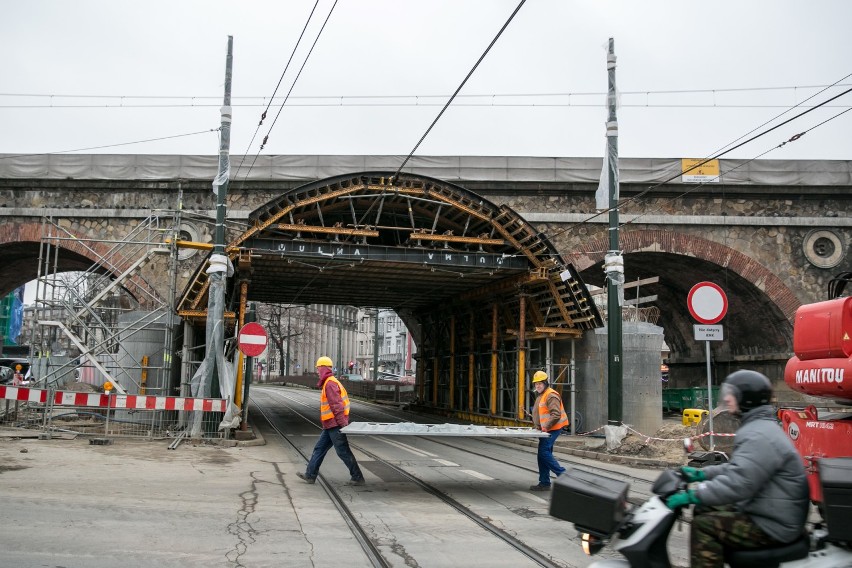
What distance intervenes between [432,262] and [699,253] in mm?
10903

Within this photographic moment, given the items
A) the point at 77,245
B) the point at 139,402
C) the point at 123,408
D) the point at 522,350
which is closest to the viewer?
the point at 139,402

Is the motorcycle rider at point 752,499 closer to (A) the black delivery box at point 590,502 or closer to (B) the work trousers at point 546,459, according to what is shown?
(A) the black delivery box at point 590,502

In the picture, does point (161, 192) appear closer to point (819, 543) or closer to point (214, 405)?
point (214, 405)

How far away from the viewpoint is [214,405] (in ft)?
50.1

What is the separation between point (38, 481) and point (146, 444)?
5.55 meters

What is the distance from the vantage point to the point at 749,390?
4.04 metres

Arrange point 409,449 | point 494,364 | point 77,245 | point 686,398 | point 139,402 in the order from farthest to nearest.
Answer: point 686,398, point 77,245, point 494,364, point 409,449, point 139,402

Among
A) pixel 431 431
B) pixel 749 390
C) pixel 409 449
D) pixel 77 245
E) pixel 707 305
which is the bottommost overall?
pixel 409 449

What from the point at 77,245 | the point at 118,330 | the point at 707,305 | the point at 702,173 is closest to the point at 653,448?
the point at 707,305

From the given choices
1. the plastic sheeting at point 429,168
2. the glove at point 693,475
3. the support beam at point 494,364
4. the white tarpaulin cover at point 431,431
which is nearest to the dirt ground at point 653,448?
the white tarpaulin cover at point 431,431

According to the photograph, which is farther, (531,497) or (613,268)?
(613,268)

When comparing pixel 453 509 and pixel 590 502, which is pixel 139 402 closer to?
pixel 453 509

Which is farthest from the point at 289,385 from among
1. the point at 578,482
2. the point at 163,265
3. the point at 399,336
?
the point at 578,482

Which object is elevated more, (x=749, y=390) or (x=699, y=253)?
(x=699, y=253)
